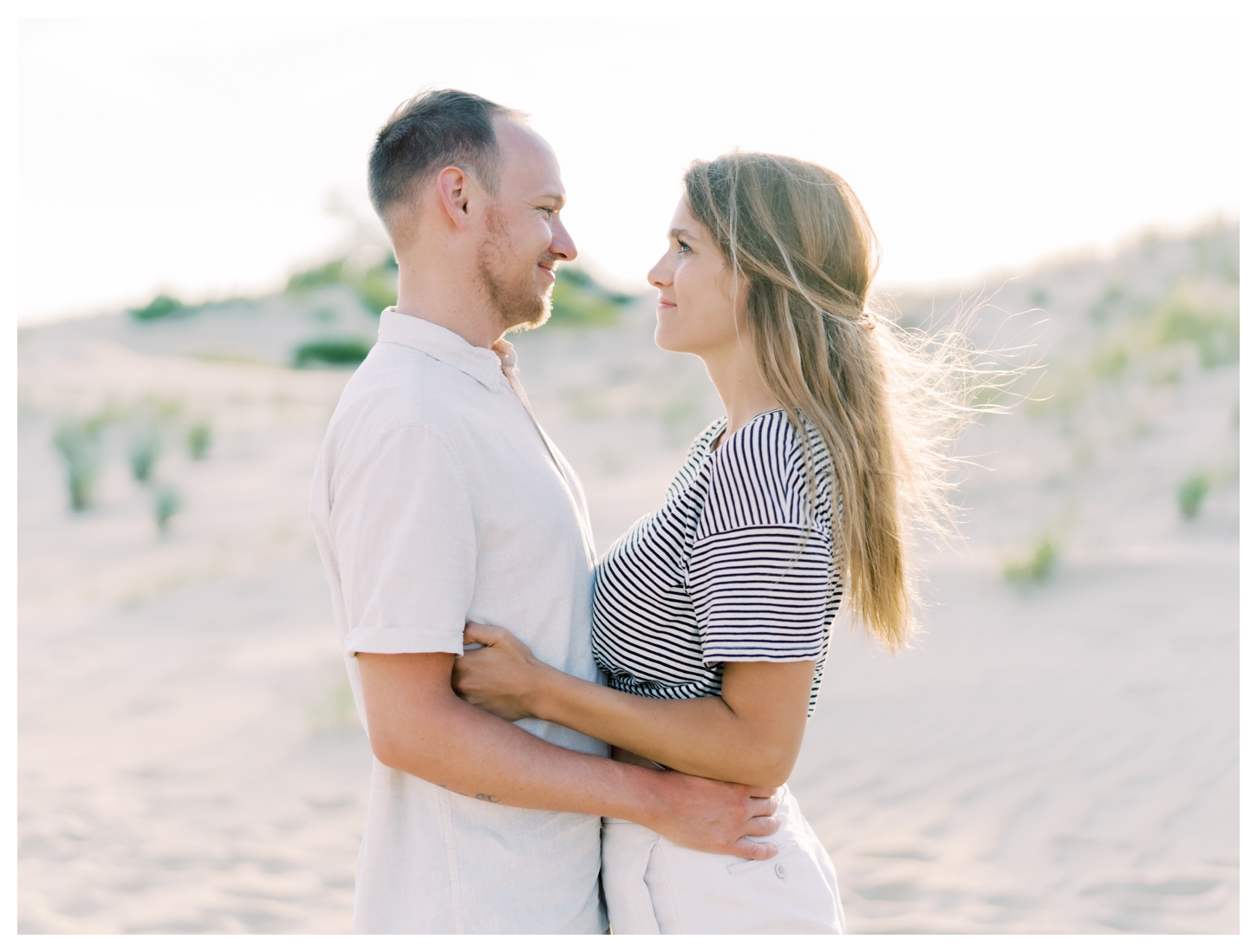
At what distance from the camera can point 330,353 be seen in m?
27.2

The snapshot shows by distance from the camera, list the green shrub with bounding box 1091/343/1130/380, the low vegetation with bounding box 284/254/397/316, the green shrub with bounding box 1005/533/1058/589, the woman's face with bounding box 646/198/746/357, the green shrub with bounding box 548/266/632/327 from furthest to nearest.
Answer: the green shrub with bounding box 548/266/632/327 < the low vegetation with bounding box 284/254/397/316 < the green shrub with bounding box 1091/343/1130/380 < the green shrub with bounding box 1005/533/1058/589 < the woman's face with bounding box 646/198/746/357

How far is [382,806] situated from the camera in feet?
6.82

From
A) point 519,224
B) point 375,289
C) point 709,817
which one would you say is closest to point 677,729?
point 709,817

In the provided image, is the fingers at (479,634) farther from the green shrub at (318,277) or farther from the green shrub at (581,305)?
the green shrub at (318,277)

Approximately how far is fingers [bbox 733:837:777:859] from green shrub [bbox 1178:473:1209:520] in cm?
822

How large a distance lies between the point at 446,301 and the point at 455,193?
24cm

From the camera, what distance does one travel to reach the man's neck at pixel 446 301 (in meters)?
2.31

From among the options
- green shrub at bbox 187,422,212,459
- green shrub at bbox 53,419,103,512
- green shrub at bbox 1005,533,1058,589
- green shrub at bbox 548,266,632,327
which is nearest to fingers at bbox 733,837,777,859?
green shrub at bbox 1005,533,1058,589

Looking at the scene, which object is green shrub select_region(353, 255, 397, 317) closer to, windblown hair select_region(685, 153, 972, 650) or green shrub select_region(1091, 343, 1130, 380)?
green shrub select_region(1091, 343, 1130, 380)

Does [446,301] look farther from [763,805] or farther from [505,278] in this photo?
[763,805]

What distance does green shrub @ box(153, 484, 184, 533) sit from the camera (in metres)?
11.6

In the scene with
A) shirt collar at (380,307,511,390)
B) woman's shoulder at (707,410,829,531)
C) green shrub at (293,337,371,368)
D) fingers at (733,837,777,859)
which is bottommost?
fingers at (733,837,777,859)

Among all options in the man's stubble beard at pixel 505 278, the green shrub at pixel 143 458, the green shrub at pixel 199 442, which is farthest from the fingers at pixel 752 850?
the green shrub at pixel 199 442

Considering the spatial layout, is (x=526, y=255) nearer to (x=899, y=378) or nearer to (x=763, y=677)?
(x=899, y=378)
